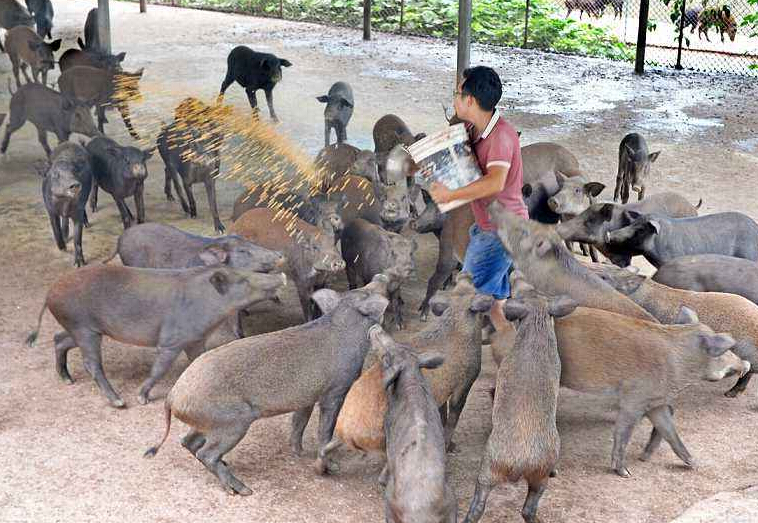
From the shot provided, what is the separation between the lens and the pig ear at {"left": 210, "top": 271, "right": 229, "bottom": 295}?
222 inches

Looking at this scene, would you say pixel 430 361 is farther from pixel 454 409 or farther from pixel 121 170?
pixel 121 170

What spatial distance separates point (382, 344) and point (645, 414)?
5.03ft

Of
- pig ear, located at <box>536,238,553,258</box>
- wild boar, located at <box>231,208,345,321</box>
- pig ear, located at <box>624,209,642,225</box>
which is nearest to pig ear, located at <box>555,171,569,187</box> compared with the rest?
pig ear, located at <box>624,209,642,225</box>

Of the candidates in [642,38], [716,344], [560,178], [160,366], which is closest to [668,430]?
[716,344]

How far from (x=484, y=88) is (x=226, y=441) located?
7.43 ft

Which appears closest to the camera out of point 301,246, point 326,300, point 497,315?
point 326,300

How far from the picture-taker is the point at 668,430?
5.06 meters

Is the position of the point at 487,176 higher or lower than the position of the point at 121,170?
higher

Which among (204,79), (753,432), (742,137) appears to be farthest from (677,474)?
(204,79)

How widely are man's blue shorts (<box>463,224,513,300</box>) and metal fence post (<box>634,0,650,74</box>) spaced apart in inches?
389

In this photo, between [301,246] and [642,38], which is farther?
[642,38]

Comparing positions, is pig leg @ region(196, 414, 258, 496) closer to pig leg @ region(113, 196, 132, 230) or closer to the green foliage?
pig leg @ region(113, 196, 132, 230)

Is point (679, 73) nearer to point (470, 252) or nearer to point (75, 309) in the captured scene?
point (470, 252)

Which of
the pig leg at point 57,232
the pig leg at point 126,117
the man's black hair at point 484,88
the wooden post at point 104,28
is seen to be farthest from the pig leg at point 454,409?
the wooden post at point 104,28
